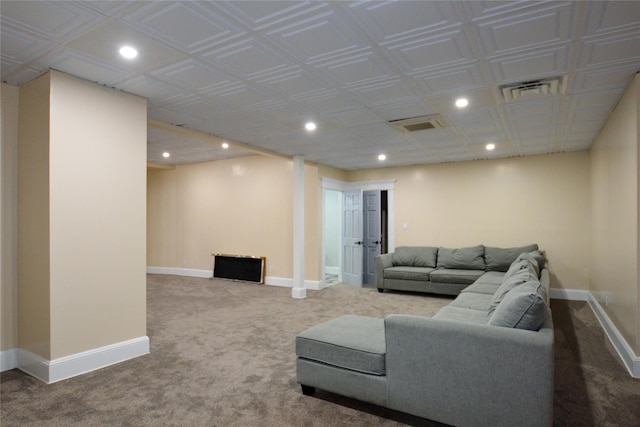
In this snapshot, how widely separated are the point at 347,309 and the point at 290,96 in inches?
129

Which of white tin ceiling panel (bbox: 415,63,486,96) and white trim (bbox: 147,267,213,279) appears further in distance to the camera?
white trim (bbox: 147,267,213,279)

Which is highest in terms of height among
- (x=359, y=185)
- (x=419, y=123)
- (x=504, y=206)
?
(x=419, y=123)

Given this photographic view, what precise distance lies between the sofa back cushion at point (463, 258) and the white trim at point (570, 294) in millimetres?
1230

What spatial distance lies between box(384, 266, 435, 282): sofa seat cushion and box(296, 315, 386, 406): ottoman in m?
3.83

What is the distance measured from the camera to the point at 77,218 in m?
3.07

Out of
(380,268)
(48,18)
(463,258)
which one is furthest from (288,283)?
(48,18)

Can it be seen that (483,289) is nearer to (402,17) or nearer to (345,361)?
(345,361)

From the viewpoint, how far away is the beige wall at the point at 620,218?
309cm

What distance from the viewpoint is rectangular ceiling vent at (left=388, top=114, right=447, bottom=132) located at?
13.7ft

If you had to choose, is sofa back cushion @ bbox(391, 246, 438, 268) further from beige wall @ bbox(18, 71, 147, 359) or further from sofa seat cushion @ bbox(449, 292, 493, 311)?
beige wall @ bbox(18, 71, 147, 359)

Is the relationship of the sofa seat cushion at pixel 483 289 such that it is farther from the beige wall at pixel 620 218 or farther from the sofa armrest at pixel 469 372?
the sofa armrest at pixel 469 372

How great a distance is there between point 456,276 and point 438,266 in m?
0.71

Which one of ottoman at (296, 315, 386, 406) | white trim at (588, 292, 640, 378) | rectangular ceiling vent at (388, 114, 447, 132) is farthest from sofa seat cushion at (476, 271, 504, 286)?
ottoman at (296, 315, 386, 406)

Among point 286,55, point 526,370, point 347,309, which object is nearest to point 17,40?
point 286,55
